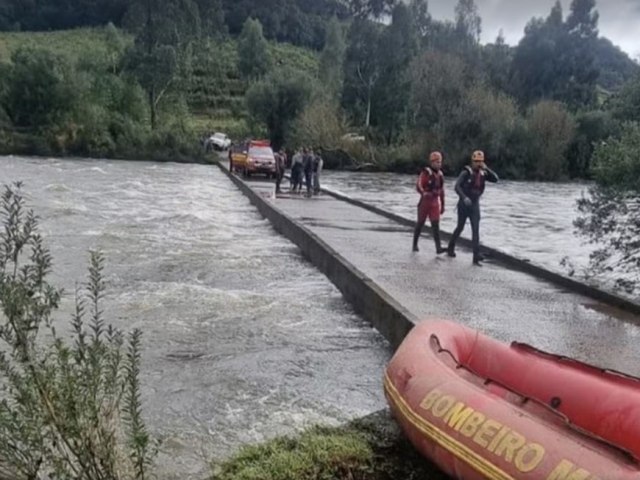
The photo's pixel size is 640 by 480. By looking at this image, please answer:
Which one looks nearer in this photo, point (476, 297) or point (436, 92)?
point (476, 297)

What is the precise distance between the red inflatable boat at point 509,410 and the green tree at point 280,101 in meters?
52.2

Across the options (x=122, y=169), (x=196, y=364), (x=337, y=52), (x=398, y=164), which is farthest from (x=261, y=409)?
(x=337, y=52)

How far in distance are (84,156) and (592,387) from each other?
5440cm

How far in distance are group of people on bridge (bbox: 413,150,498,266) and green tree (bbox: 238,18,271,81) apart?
247ft

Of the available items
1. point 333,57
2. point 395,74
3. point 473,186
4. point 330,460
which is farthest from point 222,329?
point 333,57

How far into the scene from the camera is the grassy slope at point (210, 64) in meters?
78.1

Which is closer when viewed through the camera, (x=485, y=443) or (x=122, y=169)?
(x=485, y=443)

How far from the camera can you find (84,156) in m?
55.9

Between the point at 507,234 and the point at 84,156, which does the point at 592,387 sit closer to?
the point at 507,234

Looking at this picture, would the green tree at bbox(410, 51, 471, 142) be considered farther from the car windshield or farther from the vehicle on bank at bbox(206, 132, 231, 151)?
the car windshield

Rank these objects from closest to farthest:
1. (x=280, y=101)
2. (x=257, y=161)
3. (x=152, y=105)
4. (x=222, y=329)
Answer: (x=222, y=329)
(x=257, y=161)
(x=280, y=101)
(x=152, y=105)

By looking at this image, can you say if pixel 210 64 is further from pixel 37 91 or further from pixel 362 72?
pixel 37 91

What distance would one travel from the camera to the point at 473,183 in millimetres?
13172

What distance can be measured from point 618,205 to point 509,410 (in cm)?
903
